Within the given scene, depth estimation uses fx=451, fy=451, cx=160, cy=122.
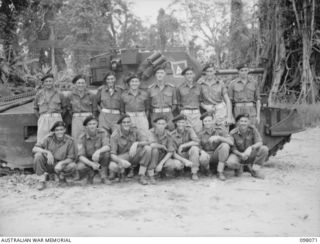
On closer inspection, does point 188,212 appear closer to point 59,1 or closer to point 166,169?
point 166,169

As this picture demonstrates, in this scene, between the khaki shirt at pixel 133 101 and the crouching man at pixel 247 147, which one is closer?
the crouching man at pixel 247 147

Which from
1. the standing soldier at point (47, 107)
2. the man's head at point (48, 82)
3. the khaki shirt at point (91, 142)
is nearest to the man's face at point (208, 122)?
the khaki shirt at point (91, 142)

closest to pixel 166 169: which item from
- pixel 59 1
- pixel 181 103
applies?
pixel 181 103

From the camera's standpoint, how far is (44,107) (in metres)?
6.48

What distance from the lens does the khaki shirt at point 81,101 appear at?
655 centimetres

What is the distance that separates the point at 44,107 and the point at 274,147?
152 inches

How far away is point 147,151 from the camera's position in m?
6.07

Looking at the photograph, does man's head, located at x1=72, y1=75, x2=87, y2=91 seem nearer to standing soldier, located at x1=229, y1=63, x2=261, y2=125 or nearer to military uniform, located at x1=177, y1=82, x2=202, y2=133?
military uniform, located at x1=177, y1=82, x2=202, y2=133

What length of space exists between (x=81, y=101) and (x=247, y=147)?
2496 millimetres

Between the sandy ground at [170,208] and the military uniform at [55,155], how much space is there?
0.86 feet

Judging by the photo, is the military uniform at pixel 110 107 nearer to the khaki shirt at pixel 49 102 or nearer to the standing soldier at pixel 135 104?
the standing soldier at pixel 135 104

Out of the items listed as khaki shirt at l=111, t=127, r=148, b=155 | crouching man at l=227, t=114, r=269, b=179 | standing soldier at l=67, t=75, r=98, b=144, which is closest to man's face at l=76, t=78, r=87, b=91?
standing soldier at l=67, t=75, r=98, b=144

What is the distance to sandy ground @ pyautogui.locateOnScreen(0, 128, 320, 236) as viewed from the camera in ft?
13.3

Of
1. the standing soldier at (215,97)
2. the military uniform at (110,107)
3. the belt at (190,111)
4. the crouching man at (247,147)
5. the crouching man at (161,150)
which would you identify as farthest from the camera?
the standing soldier at (215,97)
